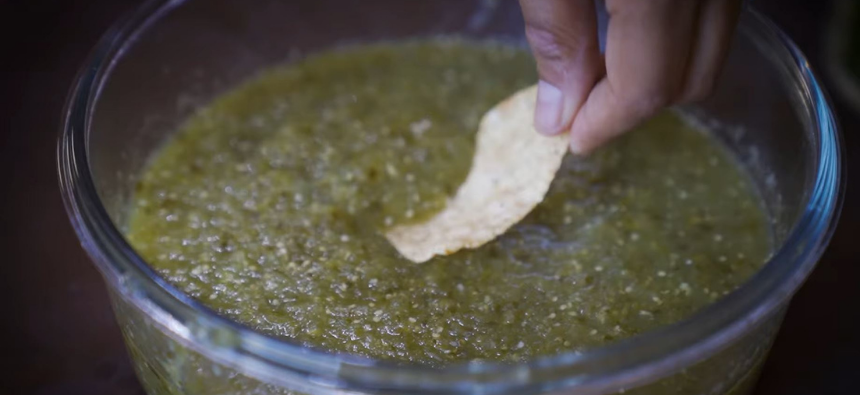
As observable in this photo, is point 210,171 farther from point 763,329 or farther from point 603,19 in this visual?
point 763,329

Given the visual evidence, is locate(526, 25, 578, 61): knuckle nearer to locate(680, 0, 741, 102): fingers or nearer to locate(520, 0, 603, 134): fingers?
locate(520, 0, 603, 134): fingers

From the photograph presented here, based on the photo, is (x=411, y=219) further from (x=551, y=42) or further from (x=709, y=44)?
(x=709, y=44)

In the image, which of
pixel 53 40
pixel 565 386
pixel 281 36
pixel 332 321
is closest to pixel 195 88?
pixel 281 36

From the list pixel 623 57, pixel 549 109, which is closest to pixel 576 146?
pixel 549 109

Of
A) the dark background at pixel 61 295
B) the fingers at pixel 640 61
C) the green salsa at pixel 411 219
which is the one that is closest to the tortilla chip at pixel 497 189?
the green salsa at pixel 411 219

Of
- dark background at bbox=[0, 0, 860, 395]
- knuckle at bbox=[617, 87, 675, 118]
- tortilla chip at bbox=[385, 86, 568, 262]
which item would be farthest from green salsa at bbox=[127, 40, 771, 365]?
knuckle at bbox=[617, 87, 675, 118]
